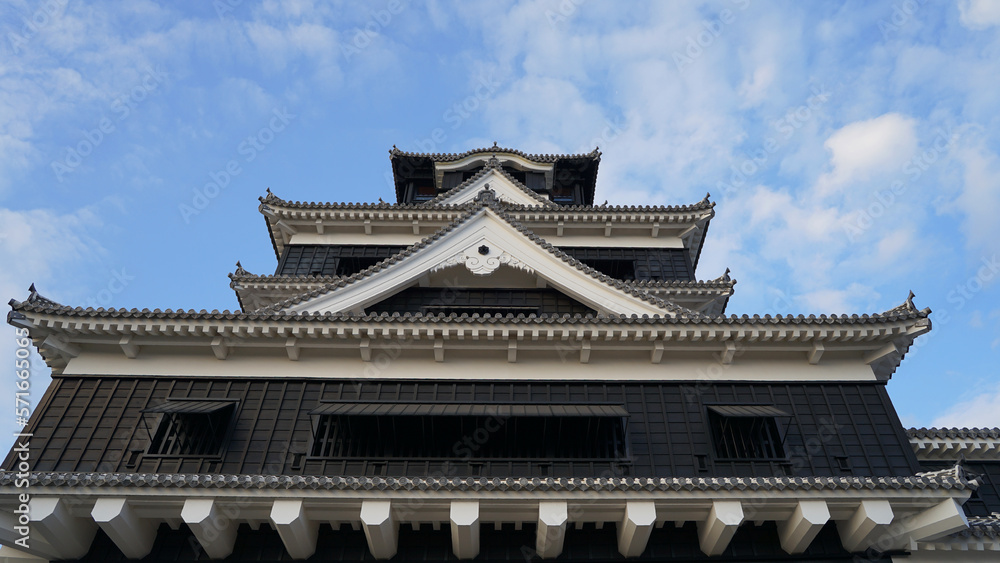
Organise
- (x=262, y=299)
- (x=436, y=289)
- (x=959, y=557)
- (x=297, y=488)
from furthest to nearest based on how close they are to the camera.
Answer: (x=262, y=299), (x=436, y=289), (x=959, y=557), (x=297, y=488)

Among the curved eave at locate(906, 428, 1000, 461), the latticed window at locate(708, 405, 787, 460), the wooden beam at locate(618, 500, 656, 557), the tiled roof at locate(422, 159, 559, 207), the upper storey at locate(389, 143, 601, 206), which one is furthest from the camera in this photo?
the upper storey at locate(389, 143, 601, 206)

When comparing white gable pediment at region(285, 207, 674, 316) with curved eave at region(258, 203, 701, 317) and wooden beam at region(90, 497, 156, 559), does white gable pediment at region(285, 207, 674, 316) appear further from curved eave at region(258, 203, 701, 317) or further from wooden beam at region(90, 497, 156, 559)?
wooden beam at region(90, 497, 156, 559)

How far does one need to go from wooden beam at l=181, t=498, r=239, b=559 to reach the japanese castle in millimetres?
39

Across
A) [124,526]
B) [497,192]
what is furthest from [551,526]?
[497,192]

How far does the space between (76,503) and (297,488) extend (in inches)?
132

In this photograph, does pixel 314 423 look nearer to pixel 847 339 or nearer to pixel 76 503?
pixel 76 503

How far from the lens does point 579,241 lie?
19.5 metres

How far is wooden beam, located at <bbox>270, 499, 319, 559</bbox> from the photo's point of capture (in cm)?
874

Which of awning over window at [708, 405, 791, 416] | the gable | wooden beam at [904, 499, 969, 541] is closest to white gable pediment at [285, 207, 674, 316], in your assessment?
awning over window at [708, 405, 791, 416]

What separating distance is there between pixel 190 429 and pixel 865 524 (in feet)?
36.7

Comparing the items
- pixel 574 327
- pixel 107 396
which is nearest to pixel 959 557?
pixel 574 327

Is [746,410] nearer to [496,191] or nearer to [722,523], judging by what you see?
[722,523]

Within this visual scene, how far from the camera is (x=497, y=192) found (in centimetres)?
2209

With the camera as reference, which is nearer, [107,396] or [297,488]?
[297,488]
